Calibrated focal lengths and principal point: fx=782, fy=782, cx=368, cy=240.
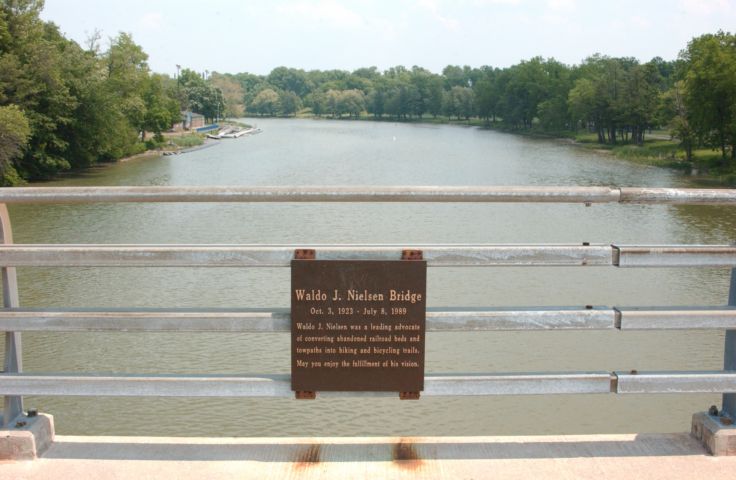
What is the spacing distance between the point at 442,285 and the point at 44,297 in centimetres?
860

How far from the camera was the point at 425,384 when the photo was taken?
12.7 ft

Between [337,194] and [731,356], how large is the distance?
2.18m

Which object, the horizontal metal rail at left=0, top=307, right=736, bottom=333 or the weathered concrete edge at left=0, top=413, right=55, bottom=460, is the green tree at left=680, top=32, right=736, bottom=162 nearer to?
the horizontal metal rail at left=0, top=307, right=736, bottom=333

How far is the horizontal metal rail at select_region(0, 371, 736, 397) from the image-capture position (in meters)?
3.81

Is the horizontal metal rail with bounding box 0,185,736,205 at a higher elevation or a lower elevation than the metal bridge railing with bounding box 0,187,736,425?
higher

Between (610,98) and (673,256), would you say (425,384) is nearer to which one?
(673,256)

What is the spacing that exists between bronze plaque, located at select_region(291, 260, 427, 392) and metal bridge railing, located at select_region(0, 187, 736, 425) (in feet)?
0.20

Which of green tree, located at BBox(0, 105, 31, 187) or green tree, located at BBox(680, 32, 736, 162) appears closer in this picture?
green tree, located at BBox(0, 105, 31, 187)

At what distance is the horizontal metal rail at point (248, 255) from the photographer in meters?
3.76

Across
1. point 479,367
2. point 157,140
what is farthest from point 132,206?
point 157,140

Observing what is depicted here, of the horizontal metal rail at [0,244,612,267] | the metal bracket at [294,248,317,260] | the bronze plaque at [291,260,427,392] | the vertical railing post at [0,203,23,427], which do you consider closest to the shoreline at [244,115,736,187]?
the horizontal metal rail at [0,244,612,267]

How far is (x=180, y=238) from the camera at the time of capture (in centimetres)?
2441

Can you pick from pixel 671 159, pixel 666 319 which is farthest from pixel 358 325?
pixel 671 159

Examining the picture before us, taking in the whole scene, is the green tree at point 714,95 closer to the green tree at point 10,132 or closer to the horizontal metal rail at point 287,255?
the green tree at point 10,132
